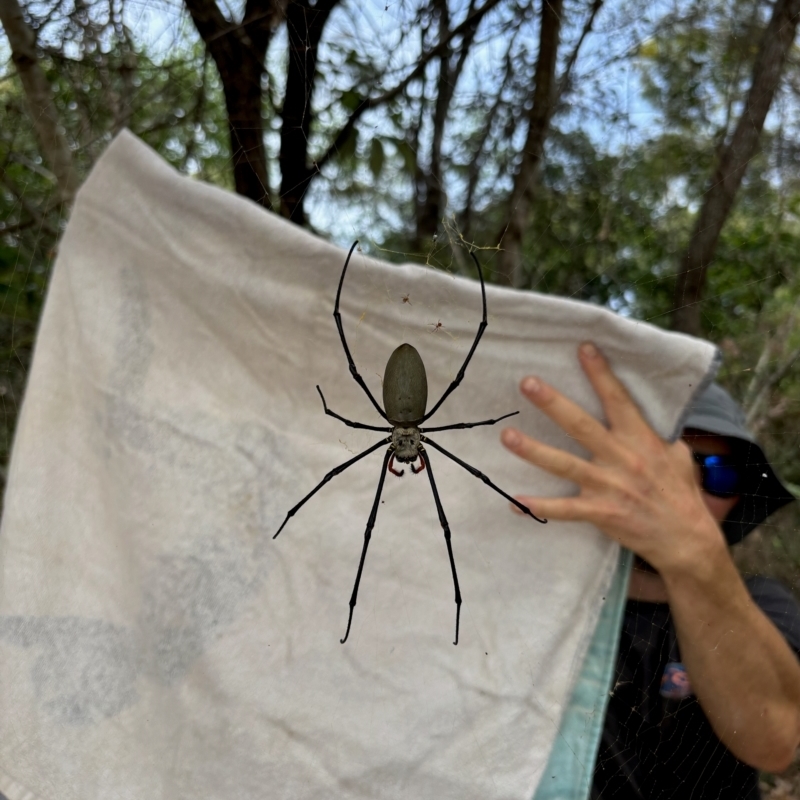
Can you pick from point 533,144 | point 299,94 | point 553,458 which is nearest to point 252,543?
point 553,458

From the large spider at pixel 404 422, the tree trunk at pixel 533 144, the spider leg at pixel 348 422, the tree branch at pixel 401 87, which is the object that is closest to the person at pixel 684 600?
the large spider at pixel 404 422

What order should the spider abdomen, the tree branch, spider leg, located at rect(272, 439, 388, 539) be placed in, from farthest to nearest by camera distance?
the tree branch, spider leg, located at rect(272, 439, 388, 539), the spider abdomen

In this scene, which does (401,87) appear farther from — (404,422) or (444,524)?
(444,524)

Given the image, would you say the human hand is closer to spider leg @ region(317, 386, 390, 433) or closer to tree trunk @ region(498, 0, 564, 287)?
spider leg @ region(317, 386, 390, 433)

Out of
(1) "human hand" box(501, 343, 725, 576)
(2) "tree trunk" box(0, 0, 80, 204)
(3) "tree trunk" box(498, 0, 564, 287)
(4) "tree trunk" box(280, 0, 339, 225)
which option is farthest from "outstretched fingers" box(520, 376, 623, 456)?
(2) "tree trunk" box(0, 0, 80, 204)

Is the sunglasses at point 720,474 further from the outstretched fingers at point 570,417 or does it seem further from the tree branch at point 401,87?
the tree branch at point 401,87
